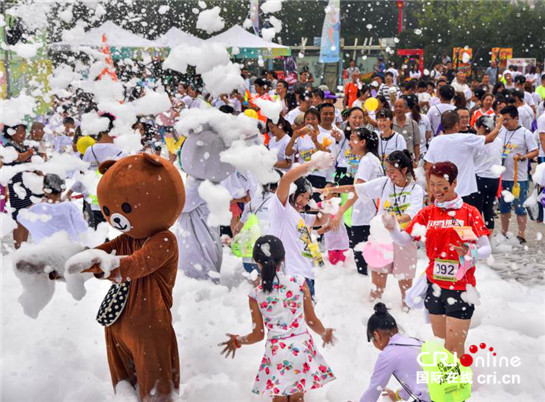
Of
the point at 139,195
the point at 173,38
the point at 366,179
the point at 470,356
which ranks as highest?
the point at 139,195

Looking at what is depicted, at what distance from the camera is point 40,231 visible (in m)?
6.48

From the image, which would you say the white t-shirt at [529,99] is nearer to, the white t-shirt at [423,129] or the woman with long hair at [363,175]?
the white t-shirt at [423,129]

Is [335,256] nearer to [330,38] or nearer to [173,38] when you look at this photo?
[330,38]

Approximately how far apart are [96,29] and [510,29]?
1066 inches

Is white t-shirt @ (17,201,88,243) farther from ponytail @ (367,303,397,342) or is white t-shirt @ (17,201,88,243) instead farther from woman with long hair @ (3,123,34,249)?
ponytail @ (367,303,397,342)

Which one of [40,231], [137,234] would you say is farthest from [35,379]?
[40,231]

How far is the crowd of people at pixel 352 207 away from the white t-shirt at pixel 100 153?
0.01m

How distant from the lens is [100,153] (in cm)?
689

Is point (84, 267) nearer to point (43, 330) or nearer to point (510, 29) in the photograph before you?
point (43, 330)

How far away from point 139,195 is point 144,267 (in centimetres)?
41

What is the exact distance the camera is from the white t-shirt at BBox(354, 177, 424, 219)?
5734 mm

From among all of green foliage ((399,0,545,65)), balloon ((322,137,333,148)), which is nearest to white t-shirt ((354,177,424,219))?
balloon ((322,137,333,148))

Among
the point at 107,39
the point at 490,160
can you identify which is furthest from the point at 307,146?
the point at 107,39

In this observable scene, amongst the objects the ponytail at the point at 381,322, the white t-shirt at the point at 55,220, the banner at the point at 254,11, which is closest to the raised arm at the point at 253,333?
the ponytail at the point at 381,322
